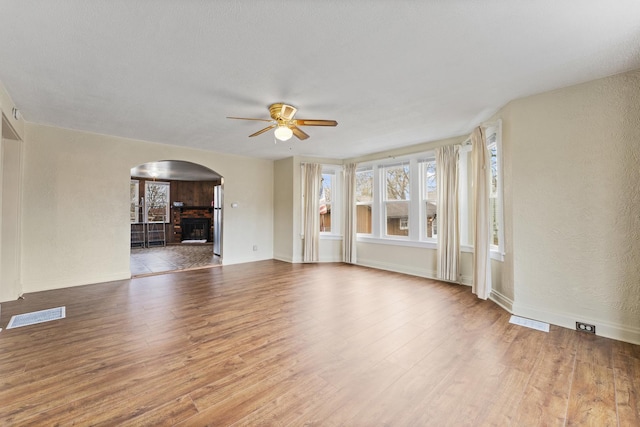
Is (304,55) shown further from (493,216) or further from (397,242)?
(397,242)

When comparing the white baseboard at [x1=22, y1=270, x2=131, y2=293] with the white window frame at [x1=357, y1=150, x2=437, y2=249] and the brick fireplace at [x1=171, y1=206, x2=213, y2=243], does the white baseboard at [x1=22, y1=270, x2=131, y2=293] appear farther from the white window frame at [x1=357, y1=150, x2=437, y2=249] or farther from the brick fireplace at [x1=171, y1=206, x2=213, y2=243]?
the brick fireplace at [x1=171, y1=206, x2=213, y2=243]

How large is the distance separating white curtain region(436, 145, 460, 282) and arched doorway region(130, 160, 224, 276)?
20.2ft

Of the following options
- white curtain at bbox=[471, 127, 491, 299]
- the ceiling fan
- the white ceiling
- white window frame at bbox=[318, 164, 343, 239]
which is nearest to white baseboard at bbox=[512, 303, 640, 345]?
white curtain at bbox=[471, 127, 491, 299]

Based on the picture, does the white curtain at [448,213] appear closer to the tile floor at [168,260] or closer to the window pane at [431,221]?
the window pane at [431,221]

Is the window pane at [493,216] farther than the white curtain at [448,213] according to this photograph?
No

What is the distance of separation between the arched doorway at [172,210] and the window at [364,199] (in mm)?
4460

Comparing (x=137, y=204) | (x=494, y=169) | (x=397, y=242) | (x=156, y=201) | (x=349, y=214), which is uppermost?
(x=494, y=169)

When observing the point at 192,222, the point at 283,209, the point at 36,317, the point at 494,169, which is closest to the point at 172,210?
the point at 192,222

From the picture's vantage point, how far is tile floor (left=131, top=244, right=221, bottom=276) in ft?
17.6

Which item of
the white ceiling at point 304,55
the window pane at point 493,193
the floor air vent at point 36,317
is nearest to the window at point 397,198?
the window pane at point 493,193

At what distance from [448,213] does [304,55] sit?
3466 millimetres

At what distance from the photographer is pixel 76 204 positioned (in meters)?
4.18

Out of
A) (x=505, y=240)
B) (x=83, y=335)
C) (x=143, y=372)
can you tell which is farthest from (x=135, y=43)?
(x=505, y=240)

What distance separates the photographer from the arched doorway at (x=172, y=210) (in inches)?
328
